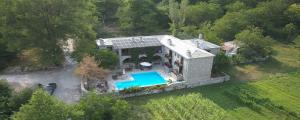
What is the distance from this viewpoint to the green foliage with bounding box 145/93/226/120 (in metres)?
22.6

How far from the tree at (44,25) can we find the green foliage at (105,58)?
10.9 ft

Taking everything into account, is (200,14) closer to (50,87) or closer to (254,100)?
(254,100)

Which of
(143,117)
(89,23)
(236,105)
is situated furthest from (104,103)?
(89,23)

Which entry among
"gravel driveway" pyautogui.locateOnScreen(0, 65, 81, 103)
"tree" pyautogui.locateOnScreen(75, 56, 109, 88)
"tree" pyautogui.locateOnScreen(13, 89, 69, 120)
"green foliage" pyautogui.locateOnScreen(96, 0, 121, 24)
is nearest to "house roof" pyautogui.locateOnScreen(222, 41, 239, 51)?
"tree" pyautogui.locateOnScreen(75, 56, 109, 88)

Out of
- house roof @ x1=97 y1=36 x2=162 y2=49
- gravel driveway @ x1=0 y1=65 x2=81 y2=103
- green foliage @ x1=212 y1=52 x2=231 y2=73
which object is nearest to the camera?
gravel driveway @ x1=0 y1=65 x2=81 y2=103

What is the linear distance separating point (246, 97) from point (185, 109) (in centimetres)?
758

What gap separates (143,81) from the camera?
101 feet

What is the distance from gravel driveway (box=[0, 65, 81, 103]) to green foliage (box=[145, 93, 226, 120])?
7955 mm

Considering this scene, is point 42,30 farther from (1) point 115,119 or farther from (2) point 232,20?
(2) point 232,20

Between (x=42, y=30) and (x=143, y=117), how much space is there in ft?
52.5

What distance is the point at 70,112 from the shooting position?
17.2m

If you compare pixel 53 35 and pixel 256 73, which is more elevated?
pixel 53 35

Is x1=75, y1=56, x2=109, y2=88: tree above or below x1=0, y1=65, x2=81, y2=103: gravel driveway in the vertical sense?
above

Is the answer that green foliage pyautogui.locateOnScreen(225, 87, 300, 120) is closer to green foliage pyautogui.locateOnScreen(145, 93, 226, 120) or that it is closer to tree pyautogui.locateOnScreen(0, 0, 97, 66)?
green foliage pyautogui.locateOnScreen(145, 93, 226, 120)
